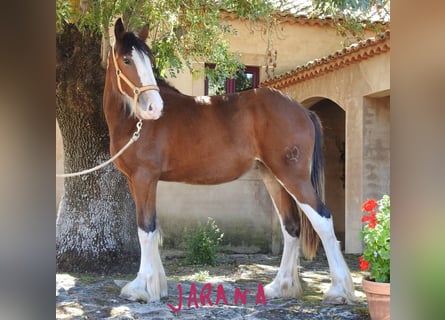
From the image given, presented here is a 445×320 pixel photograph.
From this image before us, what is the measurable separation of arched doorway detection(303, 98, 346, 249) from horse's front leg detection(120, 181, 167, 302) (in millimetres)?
5175

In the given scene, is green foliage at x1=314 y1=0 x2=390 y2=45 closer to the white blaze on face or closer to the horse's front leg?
the white blaze on face

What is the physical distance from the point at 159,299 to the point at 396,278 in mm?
3008

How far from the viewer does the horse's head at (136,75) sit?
337 cm

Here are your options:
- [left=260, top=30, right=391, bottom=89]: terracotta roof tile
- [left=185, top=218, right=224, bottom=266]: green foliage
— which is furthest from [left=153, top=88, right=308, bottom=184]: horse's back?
[left=185, top=218, right=224, bottom=266]: green foliage

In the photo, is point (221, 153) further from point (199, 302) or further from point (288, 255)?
point (199, 302)

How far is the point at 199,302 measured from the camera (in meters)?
3.93

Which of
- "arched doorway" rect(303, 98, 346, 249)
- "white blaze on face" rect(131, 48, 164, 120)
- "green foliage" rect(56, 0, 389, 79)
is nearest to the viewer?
"white blaze on face" rect(131, 48, 164, 120)

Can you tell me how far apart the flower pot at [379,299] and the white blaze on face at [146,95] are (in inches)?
76.1

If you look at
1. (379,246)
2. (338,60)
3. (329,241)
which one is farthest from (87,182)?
(338,60)

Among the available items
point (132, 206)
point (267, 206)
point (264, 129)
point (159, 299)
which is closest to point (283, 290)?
point (159, 299)

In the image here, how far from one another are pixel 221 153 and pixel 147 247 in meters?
1.01

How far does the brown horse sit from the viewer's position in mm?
3688

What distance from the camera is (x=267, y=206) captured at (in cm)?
769

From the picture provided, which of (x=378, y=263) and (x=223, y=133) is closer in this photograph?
(x=378, y=263)
